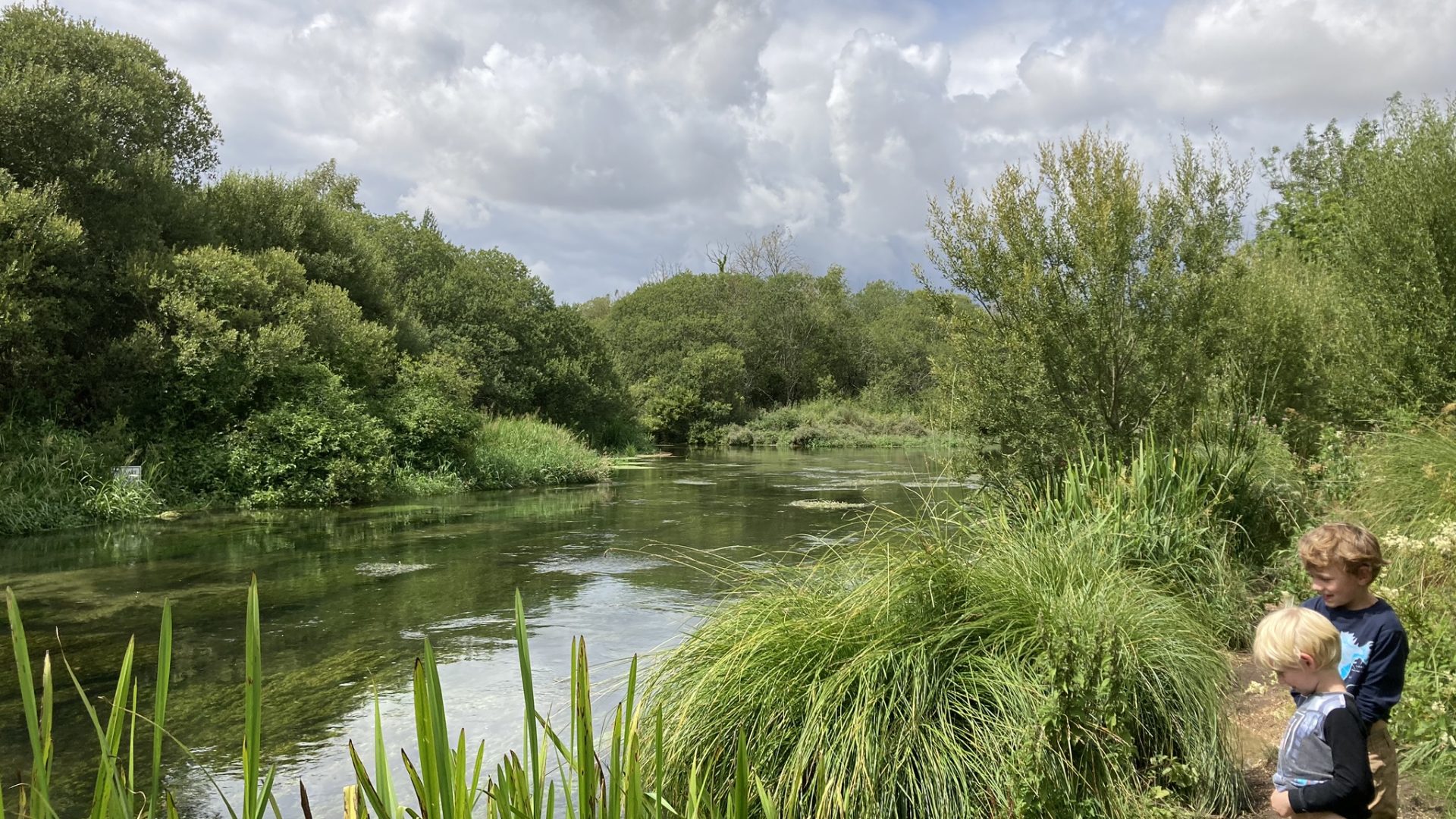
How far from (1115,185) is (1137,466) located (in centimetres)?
317

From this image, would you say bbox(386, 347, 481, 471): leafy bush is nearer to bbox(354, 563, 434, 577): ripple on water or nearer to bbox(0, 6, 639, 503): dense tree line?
bbox(0, 6, 639, 503): dense tree line

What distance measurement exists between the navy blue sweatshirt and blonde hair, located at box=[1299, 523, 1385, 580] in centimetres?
15

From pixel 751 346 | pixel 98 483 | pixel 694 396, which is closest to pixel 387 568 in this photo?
pixel 98 483

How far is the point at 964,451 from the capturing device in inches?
368

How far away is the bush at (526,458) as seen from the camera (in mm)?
21297

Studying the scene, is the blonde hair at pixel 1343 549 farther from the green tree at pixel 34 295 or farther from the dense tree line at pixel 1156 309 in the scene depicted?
the green tree at pixel 34 295

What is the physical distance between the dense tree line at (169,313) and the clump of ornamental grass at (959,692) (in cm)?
1483

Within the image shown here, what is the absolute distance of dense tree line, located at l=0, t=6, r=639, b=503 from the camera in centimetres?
1547

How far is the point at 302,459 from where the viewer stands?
1692 cm

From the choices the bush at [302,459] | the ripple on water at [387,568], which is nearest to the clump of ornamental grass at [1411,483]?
the ripple on water at [387,568]

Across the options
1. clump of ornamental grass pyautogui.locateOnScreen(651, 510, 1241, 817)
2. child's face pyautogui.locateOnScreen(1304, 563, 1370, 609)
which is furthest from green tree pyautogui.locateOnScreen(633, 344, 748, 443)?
child's face pyautogui.locateOnScreen(1304, 563, 1370, 609)

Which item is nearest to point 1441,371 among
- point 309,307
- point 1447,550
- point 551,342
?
→ point 1447,550

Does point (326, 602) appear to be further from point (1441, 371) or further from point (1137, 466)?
point (1441, 371)

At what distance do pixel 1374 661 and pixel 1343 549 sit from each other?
373 mm
